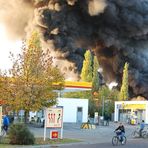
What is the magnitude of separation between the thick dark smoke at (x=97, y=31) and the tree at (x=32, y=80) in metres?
46.7

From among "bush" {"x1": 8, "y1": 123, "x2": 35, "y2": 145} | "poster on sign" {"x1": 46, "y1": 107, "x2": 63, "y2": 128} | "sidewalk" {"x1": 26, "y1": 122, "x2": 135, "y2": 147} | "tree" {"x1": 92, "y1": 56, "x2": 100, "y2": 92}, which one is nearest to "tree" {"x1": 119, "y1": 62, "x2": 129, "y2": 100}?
"tree" {"x1": 92, "y1": 56, "x2": 100, "y2": 92}

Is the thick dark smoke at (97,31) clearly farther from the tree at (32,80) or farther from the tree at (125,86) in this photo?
the tree at (32,80)

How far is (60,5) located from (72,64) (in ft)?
37.0

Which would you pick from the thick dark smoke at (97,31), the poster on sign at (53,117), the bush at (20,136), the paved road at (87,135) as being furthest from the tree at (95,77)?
the bush at (20,136)

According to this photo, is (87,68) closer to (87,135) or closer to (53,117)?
(87,135)

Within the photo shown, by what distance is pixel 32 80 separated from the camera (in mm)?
27016

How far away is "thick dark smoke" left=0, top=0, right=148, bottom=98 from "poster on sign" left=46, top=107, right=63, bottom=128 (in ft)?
157

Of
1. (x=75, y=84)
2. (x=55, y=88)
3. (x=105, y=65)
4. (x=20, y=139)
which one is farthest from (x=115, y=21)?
(x=20, y=139)

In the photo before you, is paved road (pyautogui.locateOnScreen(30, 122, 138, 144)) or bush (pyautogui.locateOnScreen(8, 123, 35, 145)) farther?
paved road (pyautogui.locateOnScreen(30, 122, 138, 144))

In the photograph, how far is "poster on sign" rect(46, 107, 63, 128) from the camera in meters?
27.6

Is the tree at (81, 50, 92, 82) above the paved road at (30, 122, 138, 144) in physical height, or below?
above

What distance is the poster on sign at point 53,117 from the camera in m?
27.6

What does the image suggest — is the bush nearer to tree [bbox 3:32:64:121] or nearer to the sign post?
tree [bbox 3:32:64:121]

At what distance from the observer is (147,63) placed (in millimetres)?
88188
